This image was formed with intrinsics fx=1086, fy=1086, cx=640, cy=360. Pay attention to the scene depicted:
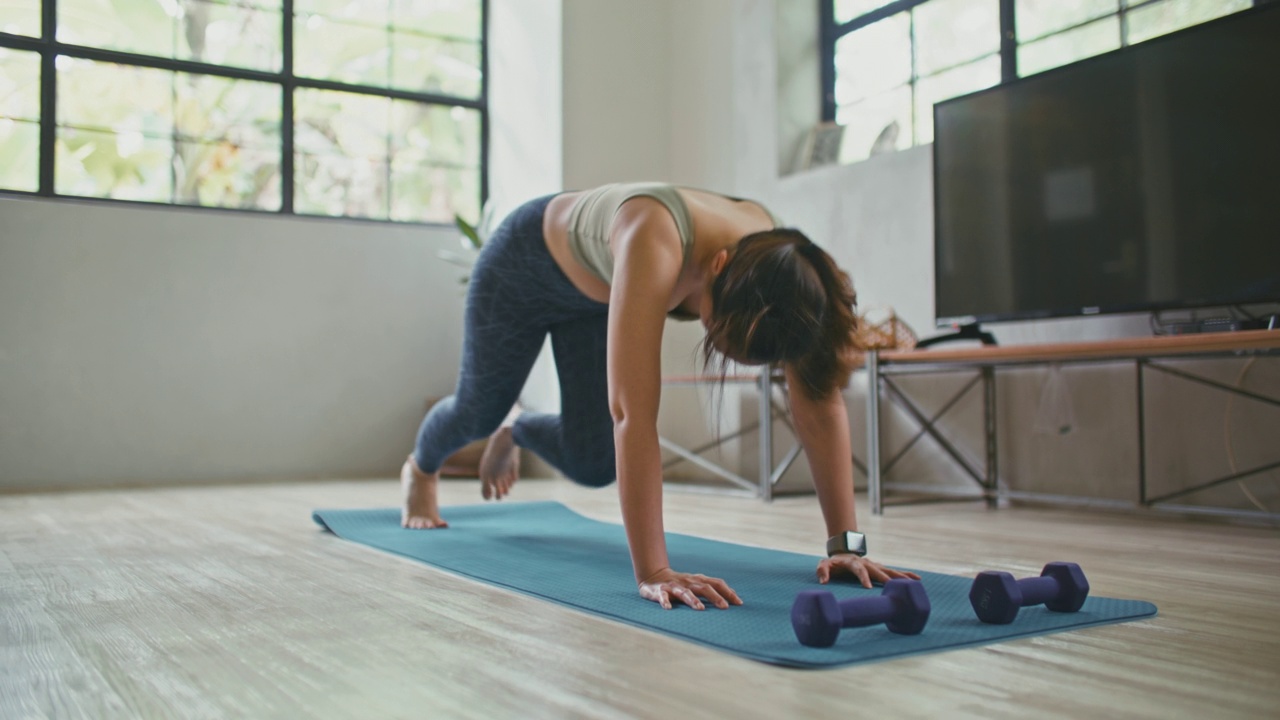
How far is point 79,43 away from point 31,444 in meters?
1.73

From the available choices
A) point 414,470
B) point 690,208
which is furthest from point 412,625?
point 414,470

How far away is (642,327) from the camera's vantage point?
1.57 metres

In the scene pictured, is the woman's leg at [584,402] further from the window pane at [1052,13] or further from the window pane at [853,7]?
the window pane at [853,7]

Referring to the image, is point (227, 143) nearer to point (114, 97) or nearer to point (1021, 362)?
point (114, 97)

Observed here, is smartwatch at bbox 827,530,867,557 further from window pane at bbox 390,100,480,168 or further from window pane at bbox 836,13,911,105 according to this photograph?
window pane at bbox 390,100,480,168

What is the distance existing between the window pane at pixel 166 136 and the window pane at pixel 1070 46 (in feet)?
10.9

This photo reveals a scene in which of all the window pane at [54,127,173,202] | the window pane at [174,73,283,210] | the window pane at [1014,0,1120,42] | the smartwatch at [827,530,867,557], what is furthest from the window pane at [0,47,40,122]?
the smartwatch at [827,530,867,557]

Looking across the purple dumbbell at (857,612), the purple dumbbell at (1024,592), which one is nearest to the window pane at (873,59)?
the purple dumbbell at (1024,592)

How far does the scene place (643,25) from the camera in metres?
5.11

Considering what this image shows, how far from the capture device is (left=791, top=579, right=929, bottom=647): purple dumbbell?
127 centimetres

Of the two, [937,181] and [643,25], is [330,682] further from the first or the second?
[643,25]

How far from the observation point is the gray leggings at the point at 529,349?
7.34ft

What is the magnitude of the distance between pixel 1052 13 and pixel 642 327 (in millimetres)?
2651

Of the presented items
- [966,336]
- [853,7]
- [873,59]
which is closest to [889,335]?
[966,336]
